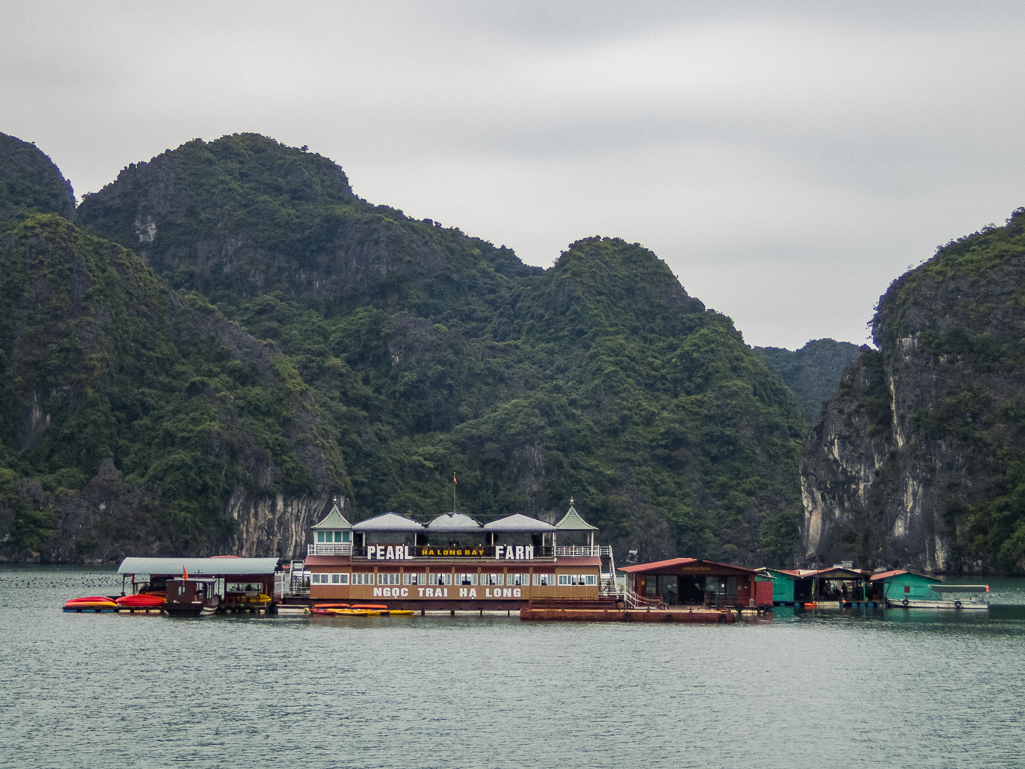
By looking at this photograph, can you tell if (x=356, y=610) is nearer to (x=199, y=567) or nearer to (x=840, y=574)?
(x=199, y=567)

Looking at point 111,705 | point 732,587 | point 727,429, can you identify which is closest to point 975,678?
point 732,587

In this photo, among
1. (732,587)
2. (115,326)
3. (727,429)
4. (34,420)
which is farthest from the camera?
(727,429)

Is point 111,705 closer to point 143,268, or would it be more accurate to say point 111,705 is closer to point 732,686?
point 732,686

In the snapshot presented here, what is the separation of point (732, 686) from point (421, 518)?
12027 cm

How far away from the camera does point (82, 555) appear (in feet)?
444

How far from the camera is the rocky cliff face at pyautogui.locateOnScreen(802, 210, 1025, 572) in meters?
123

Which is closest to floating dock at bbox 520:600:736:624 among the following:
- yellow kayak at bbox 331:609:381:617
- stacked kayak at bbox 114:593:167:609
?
yellow kayak at bbox 331:609:381:617

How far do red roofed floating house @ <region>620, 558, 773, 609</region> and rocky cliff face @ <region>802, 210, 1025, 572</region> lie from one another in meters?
47.3

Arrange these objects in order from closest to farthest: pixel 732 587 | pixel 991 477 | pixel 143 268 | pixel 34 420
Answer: pixel 732 587 < pixel 991 477 < pixel 34 420 < pixel 143 268

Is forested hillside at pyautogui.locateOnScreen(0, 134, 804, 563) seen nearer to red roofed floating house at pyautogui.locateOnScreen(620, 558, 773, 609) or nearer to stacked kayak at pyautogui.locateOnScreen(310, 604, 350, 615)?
stacked kayak at pyautogui.locateOnScreen(310, 604, 350, 615)

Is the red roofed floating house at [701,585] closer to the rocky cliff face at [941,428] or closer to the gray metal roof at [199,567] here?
the gray metal roof at [199,567]

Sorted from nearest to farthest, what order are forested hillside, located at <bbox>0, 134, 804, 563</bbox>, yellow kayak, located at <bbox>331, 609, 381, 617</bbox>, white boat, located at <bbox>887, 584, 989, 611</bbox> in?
yellow kayak, located at <bbox>331, 609, 381, 617</bbox> < white boat, located at <bbox>887, 584, 989, 611</bbox> < forested hillside, located at <bbox>0, 134, 804, 563</bbox>

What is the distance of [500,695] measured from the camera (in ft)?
149

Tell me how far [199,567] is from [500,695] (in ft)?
119
